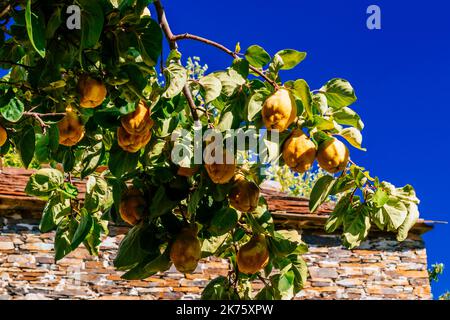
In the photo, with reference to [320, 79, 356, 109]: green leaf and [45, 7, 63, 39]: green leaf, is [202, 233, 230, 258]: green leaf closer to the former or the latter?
[320, 79, 356, 109]: green leaf

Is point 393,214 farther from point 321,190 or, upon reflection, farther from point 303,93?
point 303,93

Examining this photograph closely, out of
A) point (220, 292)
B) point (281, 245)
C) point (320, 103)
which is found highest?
point (320, 103)

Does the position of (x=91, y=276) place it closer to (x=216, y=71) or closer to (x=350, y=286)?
(x=350, y=286)

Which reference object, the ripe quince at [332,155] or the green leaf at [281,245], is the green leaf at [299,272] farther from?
the ripe quince at [332,155]

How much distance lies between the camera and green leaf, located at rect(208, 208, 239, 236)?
264 centimetres

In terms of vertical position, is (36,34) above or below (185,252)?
above

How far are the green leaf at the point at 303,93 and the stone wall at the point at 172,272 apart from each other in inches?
214

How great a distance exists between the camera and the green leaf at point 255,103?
2.28m

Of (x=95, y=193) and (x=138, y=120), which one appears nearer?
(x=138, y=120)

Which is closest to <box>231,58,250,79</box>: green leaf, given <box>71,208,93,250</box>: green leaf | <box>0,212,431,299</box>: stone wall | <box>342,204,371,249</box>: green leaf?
<box>342,204,371,249</box>: green leaf

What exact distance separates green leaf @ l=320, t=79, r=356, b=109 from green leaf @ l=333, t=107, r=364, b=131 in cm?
2

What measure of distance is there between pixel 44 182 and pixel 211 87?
1.20 meters

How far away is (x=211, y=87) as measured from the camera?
7.86ft

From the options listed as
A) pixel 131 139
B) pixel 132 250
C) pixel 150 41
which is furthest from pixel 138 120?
pixel 132 250
